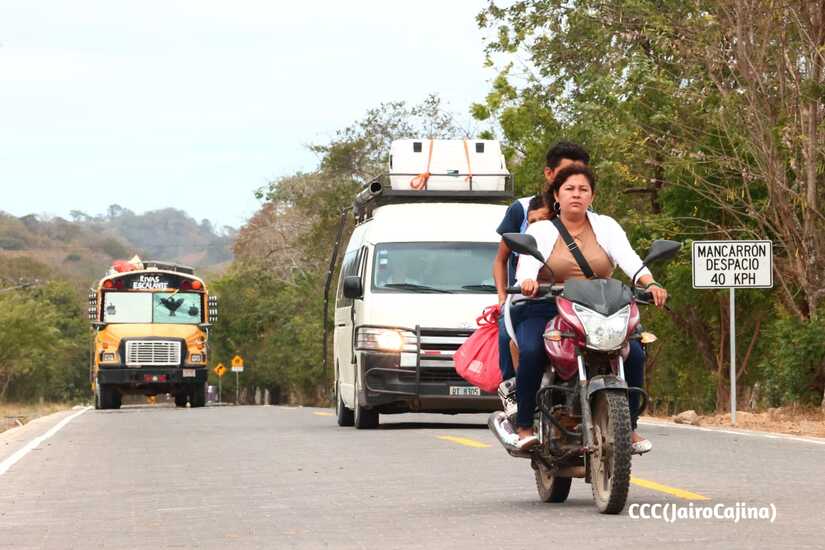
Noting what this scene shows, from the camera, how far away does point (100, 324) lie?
3900cm

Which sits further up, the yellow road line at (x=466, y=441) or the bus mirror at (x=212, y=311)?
the bus mirror at (x=212, y=311)

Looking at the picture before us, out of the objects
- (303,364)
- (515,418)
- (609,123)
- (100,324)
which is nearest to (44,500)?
(515,418)

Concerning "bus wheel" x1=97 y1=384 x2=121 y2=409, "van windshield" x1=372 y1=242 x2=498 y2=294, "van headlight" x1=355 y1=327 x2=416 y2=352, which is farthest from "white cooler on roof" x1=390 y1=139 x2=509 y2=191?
"bus wheel" x1=97 y1=384 x2=121 y2=409

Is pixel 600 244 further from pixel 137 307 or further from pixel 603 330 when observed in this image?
pixel 137 307

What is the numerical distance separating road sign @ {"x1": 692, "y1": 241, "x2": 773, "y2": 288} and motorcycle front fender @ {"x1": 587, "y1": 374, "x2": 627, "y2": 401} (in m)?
12.6

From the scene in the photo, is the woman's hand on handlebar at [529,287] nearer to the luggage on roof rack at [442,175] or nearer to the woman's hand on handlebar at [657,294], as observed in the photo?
the woman's hand on handlebar at [657,294]

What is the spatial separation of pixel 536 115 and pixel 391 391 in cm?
1736

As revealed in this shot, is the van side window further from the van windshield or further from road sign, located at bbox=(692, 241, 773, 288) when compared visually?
road sign, located at bbox=(692, 241, 773, 288)

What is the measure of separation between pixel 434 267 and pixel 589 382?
10.5 m

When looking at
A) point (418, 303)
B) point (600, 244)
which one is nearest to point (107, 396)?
point (418, 303)

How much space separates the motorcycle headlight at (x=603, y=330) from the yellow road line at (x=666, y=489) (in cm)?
156

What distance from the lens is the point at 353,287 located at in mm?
18875

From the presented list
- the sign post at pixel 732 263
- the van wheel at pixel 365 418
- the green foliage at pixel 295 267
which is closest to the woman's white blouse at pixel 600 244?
the van wheel at pixel 365 418

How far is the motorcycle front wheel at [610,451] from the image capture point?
865 cm
